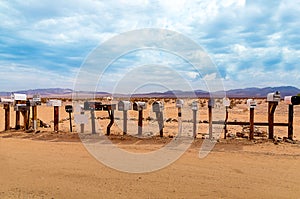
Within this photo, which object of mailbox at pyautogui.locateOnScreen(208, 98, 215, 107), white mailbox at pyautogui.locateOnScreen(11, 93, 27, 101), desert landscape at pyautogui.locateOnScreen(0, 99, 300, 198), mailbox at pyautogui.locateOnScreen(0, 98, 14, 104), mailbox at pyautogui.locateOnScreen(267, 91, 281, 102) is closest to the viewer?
desert landscape at pyautogui.locateOnScreen(0, 99, 300, 198)

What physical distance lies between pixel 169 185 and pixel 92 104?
625 centimetres

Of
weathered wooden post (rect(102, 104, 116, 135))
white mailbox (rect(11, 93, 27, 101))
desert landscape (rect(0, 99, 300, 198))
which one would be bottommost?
desert landscape (rect(0, 99, 300, 198))

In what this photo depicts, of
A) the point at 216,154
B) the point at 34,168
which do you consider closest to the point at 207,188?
the point at 216,154

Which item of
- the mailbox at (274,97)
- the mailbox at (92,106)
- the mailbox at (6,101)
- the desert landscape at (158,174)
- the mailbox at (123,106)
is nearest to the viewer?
the desert landscape at (158,174)

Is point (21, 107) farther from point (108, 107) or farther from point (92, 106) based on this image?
point (108, 107)

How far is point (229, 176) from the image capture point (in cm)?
580

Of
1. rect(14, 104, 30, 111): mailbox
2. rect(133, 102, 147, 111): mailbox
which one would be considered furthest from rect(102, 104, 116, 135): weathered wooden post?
rect(14, 104, 30, 111): mailbox

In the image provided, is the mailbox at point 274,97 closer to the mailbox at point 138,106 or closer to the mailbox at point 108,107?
the mailbox at point 138,106

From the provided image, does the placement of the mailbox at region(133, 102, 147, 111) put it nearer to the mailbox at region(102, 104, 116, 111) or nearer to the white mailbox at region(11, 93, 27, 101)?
the mailbox at region(102, 104, 116, 111)

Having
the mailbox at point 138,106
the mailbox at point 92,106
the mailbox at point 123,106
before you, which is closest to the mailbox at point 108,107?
the mailbox at point 92,106

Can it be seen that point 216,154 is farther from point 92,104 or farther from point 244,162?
point 92,104

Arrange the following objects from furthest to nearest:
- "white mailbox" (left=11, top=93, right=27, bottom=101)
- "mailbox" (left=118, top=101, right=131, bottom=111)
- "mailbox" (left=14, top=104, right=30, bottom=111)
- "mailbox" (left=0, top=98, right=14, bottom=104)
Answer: "white mailbox" (left=11, top=93, right=27, bottom=101) < "mailbox" (left=0, top=98, right=14, bottom=104) < "mailbox" (left=14, top=104, right=30, bottom=111) < "mailbox" (left=118, top=101, right=131, bottom=111)

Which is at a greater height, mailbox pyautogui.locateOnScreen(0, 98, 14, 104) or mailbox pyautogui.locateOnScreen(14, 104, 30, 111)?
mailbox pyautogui.locateOnScreen(0, 98, 14, 104)

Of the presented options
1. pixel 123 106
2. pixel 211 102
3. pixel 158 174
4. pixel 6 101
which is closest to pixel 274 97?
pixel 211 102
